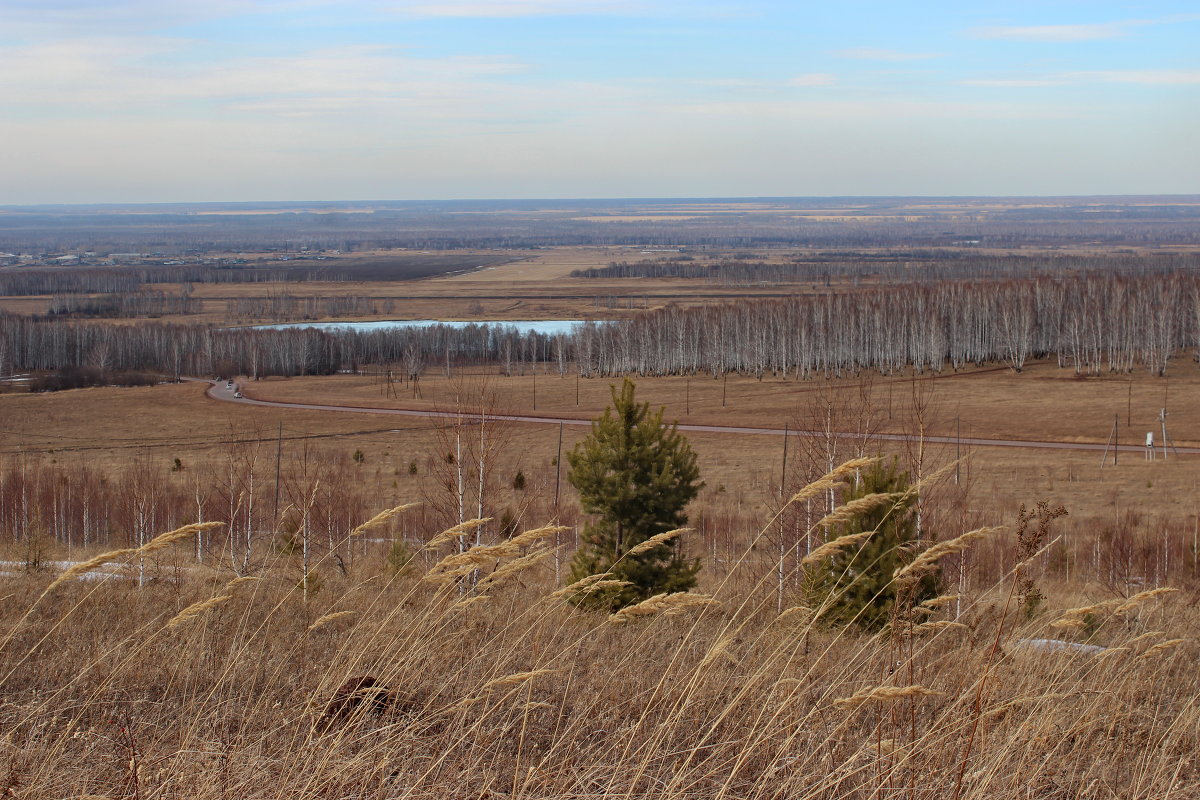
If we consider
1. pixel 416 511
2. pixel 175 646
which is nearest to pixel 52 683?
pixel 175 646

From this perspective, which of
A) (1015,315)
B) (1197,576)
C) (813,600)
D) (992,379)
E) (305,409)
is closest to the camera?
(813,600)

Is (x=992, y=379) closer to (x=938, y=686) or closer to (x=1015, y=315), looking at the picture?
(x=1015, y=315)

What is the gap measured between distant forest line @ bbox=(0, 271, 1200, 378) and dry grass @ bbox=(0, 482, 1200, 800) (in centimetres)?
8905

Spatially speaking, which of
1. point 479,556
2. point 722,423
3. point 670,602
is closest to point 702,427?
point 722,423

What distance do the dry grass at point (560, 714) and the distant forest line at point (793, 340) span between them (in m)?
89.1

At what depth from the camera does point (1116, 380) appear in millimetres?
79375

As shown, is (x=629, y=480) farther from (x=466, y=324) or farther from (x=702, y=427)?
(x=466, y=324)

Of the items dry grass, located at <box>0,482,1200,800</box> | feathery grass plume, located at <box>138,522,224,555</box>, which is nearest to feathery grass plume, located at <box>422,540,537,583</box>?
dry grass, located at <box>0,482,1200,800</box>

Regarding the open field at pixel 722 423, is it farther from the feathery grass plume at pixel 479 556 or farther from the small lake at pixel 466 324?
the small lake at pixel 466 324

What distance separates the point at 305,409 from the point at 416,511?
39525 millimetres

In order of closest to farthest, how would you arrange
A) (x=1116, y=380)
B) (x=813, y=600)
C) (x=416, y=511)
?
(x=813, y=600), (x=416, y=511), (x=1116, y=380)

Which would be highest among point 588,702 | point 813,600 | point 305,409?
→ point 588,702

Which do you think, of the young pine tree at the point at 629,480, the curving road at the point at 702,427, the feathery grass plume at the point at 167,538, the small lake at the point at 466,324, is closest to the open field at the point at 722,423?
the curving road at the point at 702,427

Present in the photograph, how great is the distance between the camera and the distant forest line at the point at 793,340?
9088 cm
